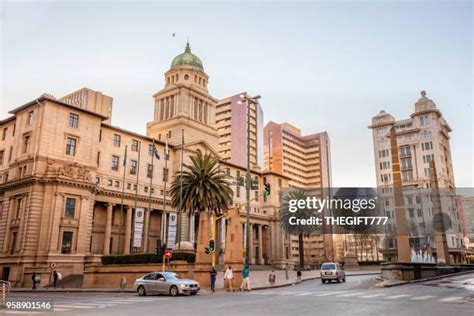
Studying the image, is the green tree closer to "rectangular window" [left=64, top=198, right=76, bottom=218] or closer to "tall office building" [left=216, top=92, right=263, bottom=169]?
"rectangular window" [left=64, top=198, right=76, bottom=218]

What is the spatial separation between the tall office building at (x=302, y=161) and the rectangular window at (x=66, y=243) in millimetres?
99328

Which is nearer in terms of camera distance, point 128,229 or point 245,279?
point 245,279

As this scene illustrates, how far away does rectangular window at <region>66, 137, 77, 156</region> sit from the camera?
52.9 metres

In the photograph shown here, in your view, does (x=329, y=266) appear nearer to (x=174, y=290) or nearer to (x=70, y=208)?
(x=174, y=290)

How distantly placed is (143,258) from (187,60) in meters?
60.8

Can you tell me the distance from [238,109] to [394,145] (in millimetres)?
99015

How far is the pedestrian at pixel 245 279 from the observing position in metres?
27.1

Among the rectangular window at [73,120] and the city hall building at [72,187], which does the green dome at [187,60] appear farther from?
the rectangular window at [73,120]

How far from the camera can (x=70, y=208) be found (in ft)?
164

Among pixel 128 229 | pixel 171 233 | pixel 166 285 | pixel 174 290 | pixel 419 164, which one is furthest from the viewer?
pixel 419 164

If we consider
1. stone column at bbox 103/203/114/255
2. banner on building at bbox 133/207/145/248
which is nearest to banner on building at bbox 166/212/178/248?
banner on building at bbox 133/207/145/248

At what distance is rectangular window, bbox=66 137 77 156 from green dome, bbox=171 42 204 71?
4004 cm

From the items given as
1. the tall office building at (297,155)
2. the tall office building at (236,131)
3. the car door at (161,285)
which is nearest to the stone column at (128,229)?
the car door at (161,285)

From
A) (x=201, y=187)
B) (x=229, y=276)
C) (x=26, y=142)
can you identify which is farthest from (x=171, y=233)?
(x=229, y=276)
